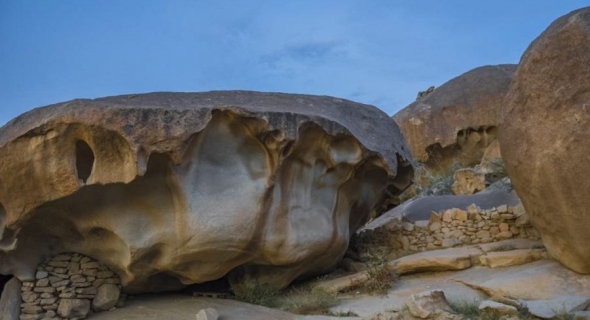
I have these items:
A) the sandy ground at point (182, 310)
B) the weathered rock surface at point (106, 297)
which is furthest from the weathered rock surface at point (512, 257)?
the weathered rock surface at point (106, 297)

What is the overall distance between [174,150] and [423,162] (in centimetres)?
1117

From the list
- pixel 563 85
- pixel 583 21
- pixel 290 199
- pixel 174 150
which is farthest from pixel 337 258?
pixel 583 21

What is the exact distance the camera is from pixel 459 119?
15914mm

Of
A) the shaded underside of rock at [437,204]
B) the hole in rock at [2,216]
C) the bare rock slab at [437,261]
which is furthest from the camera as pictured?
the shaded underside of rock at [437,204]

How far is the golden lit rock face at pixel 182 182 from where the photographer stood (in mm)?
6617

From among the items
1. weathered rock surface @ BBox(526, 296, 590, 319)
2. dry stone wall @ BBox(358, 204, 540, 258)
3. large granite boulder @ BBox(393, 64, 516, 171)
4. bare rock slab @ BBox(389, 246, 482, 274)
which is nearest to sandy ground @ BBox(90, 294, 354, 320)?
bare rock slab @ BBox(389, 246, 482, 274)

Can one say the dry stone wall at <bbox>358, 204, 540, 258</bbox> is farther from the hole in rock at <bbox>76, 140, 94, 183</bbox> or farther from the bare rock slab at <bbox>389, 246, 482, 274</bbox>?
the hole in rock at <bbox>76, 140, 94, 183</bbox>

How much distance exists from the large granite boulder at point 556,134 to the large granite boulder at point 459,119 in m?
8.59

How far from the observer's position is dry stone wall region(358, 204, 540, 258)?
30.1 feet

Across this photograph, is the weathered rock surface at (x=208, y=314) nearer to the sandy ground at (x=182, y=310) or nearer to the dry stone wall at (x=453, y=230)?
the sandy ground at (x=182, y=310)

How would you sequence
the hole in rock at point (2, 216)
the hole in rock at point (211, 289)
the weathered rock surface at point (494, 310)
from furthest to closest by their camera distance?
the hole in rock at point (211, 289), the hole in rock at point (2, 216), the weathered rock surface at point (494, 310)

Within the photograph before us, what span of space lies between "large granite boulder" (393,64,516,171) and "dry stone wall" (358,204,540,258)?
6468 millimetres

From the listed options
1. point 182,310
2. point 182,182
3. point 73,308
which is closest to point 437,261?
point 182,310

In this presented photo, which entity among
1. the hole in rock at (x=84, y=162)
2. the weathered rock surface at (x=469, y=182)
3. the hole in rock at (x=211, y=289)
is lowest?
the hole in rock at (x=211, y=289)
